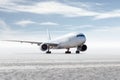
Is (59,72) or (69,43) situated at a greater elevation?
(69,43)

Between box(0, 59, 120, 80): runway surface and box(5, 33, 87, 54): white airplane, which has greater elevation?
box(5, 33, 87, 54): white airplane

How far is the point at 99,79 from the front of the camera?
21.7 m

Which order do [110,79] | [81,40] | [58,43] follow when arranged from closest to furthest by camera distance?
[110,79]
[81,40]
[58,43]

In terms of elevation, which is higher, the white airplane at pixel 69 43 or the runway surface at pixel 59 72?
the white airplane at pixel 69 43

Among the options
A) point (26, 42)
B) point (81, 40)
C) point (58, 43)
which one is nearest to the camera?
point (81, 40)

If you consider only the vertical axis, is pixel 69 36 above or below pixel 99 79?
above

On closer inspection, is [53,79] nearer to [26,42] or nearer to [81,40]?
[81,40]

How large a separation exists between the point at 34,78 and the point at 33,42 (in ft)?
289

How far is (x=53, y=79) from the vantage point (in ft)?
70.3

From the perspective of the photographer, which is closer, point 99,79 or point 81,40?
point 99,79

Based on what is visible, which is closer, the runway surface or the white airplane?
the runway surface

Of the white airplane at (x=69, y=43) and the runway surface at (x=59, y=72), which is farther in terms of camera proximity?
the white airplane at (x=69, y=43)

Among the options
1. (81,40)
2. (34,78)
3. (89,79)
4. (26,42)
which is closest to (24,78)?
(34,78)

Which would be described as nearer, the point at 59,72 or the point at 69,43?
the point at 59,72
